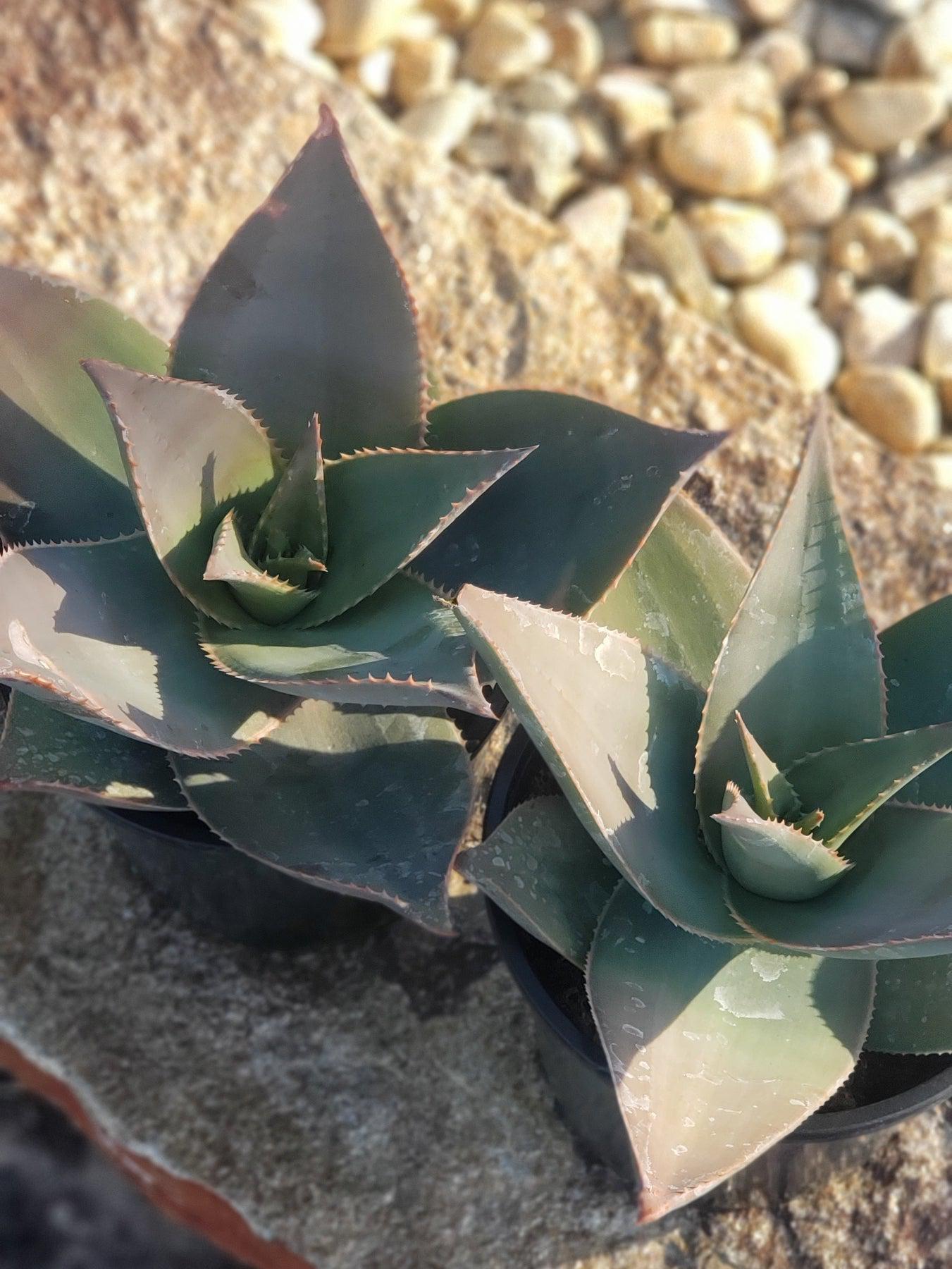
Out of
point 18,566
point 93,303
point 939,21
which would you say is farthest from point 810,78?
point 18,566

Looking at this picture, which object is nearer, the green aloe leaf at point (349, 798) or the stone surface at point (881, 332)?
the green aloe leaf at point (349, 798)

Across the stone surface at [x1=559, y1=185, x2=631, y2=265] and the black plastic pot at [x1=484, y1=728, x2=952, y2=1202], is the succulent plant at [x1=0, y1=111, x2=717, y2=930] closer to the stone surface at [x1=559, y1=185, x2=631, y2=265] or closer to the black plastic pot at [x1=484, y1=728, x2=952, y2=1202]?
the black plastic pot at [x1=484, y1=728, x2=952, y2=1202]

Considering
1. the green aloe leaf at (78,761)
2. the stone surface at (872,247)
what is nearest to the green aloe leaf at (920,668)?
the green aloe leaf at (78,761)

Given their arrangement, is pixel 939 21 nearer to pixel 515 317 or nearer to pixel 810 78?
pixel 810 78

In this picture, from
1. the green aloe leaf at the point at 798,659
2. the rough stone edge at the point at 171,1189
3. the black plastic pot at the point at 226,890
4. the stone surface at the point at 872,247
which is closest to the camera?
the green aloe leaf at the point at 798,659

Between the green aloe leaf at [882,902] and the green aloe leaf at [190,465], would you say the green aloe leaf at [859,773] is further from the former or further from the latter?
the green aloe leaf at [190,465]

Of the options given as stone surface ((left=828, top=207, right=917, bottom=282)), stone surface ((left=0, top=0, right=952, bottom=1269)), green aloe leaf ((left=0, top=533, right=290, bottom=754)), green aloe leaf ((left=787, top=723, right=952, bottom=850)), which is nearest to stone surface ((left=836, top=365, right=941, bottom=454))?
stone surface ((left=828, top=207, right=917, bottom=282))

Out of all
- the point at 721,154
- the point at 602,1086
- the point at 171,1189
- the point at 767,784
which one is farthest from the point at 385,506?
the point at 721,154
